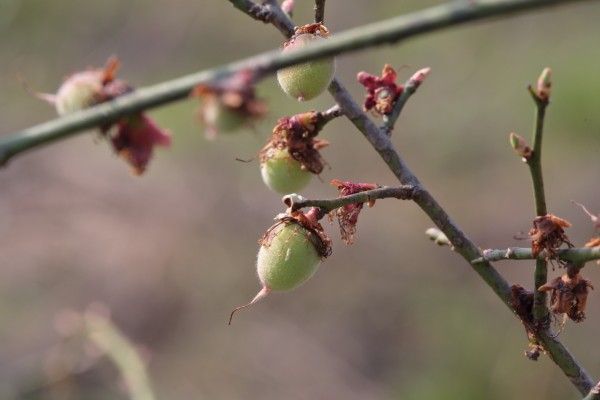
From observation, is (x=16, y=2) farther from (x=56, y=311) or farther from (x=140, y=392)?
(x=140, y=392)

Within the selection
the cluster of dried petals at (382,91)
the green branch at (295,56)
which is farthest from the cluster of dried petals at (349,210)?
the green branch at (295,56)

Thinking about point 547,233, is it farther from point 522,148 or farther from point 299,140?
point 299,140

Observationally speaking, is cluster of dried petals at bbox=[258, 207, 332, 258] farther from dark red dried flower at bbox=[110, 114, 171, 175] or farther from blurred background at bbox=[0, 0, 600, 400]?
blurred background at bbox=[0, 0, 600, 400]

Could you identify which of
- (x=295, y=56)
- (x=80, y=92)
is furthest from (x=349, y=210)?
(x=295, y=56)

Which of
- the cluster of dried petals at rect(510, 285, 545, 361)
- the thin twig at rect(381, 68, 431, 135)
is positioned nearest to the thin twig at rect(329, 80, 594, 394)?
the cluster of dried petals at rect(510, 285, 545, 361)

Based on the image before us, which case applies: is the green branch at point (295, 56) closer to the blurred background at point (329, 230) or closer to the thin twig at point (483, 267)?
the thin twig at point (483, 267)

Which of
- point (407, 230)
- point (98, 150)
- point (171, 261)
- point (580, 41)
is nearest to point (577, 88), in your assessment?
point (580, 41)
